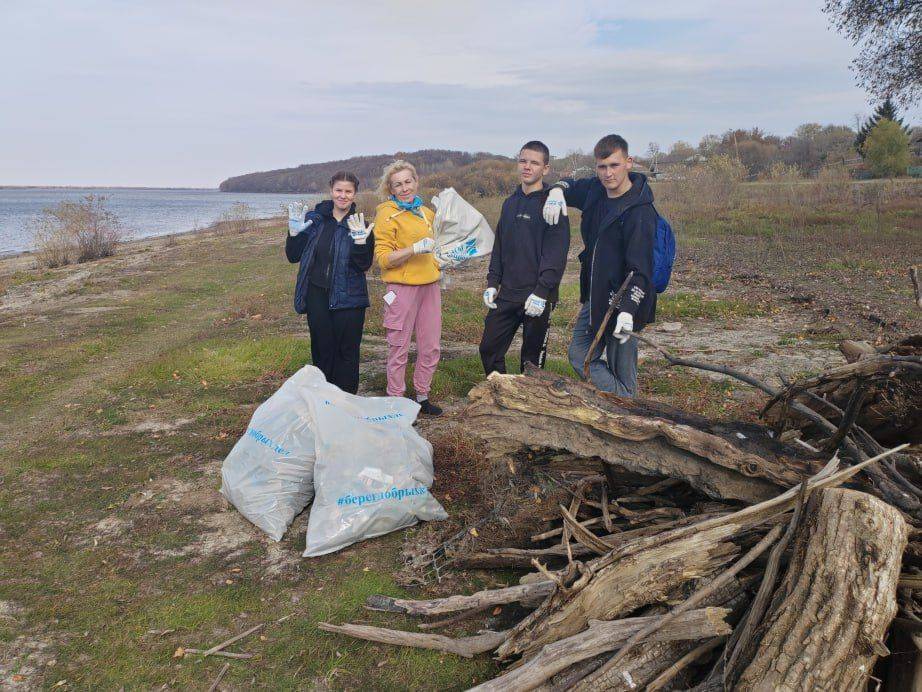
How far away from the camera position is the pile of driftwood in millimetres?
2088

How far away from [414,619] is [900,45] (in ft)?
54.4

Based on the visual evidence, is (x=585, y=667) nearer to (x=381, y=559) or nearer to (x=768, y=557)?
(x=768, y=557)

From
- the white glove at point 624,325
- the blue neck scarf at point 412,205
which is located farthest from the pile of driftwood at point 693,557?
the blue neck scarf at point 412,205

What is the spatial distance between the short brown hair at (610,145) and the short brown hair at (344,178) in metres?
1.96

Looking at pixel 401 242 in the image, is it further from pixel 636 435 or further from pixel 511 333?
pixel 636 435

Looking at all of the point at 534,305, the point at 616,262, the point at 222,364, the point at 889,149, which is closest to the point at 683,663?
the point at 616,262

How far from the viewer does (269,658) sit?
2.75m

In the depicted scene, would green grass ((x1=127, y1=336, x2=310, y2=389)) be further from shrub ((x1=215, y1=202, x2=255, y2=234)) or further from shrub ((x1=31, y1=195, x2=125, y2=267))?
shrub ((x1=215, y1=202, x2=255, y2=234))

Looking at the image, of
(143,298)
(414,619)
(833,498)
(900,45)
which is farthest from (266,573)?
(900,45)

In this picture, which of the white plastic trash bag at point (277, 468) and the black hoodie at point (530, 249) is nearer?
the white plastic trash bag at point (277, 468)

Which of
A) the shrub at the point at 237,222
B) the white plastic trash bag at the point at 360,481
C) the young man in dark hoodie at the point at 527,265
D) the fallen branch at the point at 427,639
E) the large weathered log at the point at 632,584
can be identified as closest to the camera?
the large weathered log at the point at 632,584

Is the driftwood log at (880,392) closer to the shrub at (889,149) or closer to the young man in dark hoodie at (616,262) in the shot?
the young man in dark hoodie at (616,262)

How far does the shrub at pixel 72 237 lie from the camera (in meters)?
17.0

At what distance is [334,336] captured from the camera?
16.9ft
